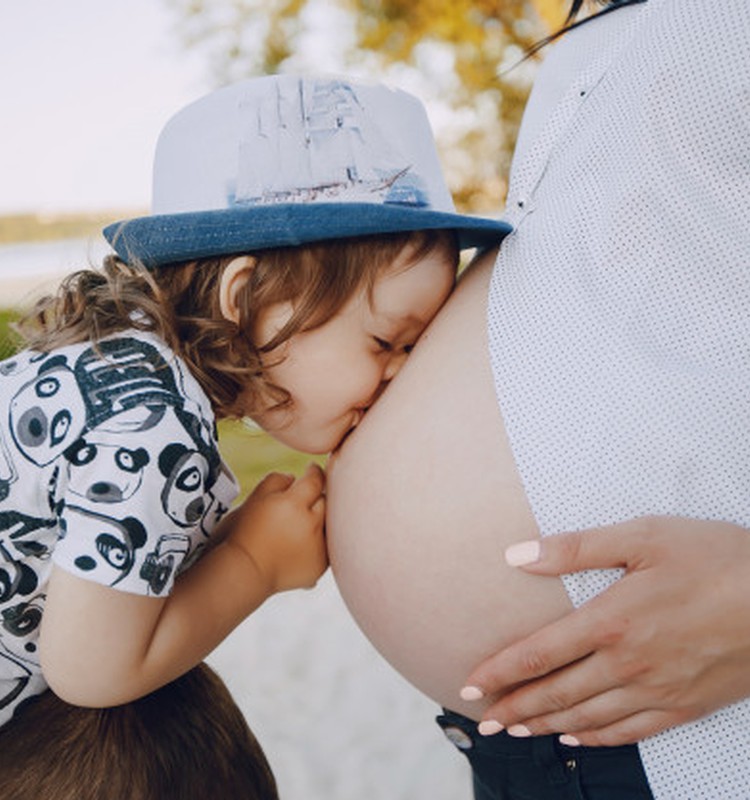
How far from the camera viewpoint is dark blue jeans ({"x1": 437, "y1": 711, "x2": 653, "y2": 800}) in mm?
996

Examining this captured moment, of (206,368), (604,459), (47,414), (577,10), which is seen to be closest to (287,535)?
(206,368)

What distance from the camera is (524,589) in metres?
1.00

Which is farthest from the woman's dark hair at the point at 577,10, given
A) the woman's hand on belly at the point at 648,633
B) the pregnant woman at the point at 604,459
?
the woman's hand on belly at the point at 648,633

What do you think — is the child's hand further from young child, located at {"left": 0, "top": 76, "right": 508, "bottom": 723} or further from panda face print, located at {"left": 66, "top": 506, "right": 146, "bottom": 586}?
panda face print, located at {"left": 66, "top": 506, "right": 146, "bottom": 586}

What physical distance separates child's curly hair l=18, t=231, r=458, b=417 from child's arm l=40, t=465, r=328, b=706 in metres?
0.14

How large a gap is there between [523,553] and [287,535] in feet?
1.24

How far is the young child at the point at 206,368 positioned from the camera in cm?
100

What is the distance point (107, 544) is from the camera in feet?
3.22

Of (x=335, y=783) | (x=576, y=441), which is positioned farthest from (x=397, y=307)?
(x=335, y=783)

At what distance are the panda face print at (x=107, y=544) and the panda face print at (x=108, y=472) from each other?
21 millimetres

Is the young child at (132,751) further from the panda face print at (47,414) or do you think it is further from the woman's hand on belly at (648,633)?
the woman's hand on belly at (648,633)

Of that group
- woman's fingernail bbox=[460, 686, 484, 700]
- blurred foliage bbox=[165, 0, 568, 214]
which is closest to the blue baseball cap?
woman's fingernail bbox=[460, 686, 484, 700]

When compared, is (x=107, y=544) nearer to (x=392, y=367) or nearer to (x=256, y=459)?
(x=392, y=367)

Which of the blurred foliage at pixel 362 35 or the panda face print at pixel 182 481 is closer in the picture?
the panda face print at pixel 182 481
